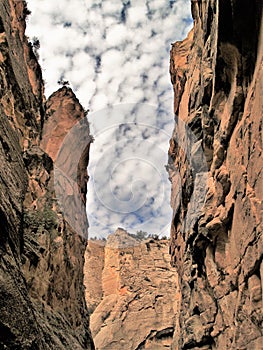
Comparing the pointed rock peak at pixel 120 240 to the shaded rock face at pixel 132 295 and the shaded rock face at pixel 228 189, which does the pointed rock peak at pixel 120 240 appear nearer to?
the shaded rock face at pixel 132 295

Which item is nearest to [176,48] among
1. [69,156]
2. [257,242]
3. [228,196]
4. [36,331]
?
[69,156]

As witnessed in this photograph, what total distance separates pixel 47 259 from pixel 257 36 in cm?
838

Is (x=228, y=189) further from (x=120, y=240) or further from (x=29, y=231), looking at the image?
(x=120, y=240)

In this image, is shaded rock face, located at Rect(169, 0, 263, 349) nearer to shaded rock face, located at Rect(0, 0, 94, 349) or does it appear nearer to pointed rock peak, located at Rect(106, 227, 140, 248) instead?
shaded rock face, located at Rect(0, 0, 94, 349)

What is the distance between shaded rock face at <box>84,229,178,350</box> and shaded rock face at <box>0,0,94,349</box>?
10.4 meters

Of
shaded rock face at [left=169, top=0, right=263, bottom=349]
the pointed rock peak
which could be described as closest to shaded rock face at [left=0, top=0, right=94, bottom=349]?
shaded rock face at [left=169, top=0, right=263, bottom=349]

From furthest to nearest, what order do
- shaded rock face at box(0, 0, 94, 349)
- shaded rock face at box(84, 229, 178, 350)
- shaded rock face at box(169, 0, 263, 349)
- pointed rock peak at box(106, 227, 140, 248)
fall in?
pointed rock peak at box(106, 227, 140, 248), shaded rock face at box(84, 229, 178, 350), shaded rock face at box(169, 0, 263, 349), shaded rock face at box(0, 0, 94, 349)

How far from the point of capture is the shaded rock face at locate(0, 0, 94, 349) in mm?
6246

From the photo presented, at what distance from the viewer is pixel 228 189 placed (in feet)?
33.3

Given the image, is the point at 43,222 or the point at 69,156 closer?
the point at 43,222

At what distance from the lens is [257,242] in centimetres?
747

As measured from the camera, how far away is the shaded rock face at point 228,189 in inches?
307

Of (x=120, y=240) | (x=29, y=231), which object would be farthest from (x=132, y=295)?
(x=29, y=231)

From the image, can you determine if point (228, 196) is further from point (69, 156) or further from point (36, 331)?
point (69, 156)
